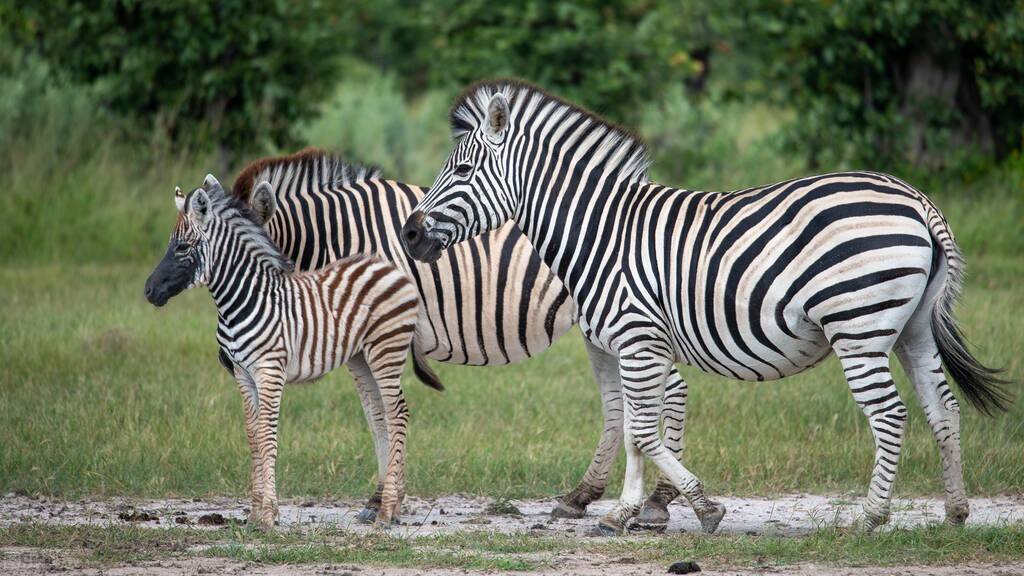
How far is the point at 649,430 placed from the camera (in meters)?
6.51

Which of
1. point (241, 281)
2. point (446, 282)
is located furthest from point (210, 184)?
point (446, 282)

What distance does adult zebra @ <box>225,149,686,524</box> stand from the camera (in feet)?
23.8

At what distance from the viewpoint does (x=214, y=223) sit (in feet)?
21.9

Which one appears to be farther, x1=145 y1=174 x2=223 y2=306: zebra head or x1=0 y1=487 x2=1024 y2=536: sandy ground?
x1=0 y1=487 x2=1024 y2=536: sandy ground

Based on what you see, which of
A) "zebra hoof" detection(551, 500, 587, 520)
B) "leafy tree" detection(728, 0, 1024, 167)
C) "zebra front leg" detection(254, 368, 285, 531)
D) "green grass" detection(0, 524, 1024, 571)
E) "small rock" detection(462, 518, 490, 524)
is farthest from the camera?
"leafy tree" detection(728, 0, 1024, 167)

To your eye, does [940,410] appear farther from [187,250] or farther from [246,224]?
[187,250]

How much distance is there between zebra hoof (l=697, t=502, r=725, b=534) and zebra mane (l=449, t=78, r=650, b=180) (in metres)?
1.76

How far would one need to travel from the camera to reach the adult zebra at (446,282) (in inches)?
286

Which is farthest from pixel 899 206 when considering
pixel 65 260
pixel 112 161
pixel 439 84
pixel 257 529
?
pixel 439 84

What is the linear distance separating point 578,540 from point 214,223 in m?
2.44

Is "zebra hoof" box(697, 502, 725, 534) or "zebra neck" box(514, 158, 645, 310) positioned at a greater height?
"zebra neck" box(514, 158, 645, 310)

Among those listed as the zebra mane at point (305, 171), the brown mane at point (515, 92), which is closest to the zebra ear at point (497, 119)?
the brown mane at point (515, 92)

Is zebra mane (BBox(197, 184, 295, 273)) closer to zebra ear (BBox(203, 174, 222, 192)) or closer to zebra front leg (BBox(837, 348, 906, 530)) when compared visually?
zebra ear (BBox(203, 174, 222, 192))

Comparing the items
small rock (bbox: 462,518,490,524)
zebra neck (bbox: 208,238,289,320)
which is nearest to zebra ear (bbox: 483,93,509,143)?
zebra neck (bbox: 208,238,289,320)
